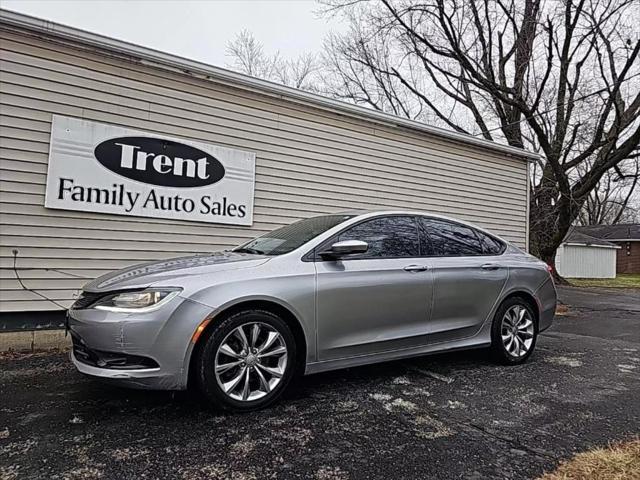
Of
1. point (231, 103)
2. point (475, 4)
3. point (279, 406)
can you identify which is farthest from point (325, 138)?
point (475, 4)

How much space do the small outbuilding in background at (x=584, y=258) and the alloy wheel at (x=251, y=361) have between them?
25136mm

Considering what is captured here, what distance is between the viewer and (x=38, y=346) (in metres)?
4.56

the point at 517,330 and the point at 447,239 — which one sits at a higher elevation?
the point at 447,239

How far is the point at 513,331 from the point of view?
4133 millimetres

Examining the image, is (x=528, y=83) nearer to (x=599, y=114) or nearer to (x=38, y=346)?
(x=599, y=114)

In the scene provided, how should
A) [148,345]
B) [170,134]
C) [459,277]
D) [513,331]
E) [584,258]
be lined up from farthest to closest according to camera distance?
1. [584,258]
2. [170,134]
3. [513,331]
4. [459,277]
5. [148,345]

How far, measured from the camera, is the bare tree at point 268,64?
1906 cm

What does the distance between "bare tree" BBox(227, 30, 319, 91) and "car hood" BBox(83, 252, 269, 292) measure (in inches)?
639

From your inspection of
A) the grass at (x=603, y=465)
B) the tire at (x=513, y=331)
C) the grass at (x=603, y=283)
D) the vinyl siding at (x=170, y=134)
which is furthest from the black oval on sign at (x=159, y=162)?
the grass at (x=603, y=283)

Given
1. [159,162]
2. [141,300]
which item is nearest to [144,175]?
[159,162]

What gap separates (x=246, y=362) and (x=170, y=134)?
361 centimetres

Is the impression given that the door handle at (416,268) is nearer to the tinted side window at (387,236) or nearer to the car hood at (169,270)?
the tinted side window at (387,236)

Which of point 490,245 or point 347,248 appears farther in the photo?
point 490,245

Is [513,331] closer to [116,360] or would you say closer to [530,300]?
[530,300]
